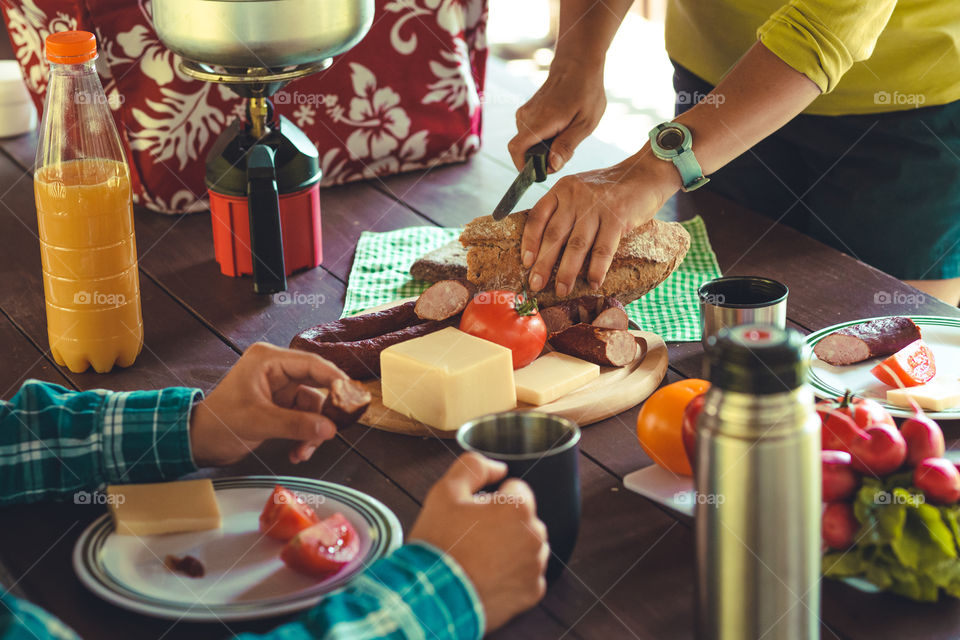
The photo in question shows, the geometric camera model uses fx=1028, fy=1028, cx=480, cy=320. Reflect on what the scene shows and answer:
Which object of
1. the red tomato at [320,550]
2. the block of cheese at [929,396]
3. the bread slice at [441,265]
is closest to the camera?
the red tomato at [320,550]

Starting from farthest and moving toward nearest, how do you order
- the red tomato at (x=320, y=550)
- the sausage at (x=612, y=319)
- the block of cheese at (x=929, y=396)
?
1. the sausage at (x=612, y=319)
2. the block of cheese at (x=929, y=396)
3. the red tomato at (x=320, y=550)

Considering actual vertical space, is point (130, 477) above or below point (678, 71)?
below

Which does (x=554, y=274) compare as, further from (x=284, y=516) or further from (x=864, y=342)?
(x=284, y=516)

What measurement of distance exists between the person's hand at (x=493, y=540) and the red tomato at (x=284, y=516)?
0.53ft

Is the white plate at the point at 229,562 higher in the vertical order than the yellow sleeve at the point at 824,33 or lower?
lower

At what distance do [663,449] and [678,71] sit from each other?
115cm

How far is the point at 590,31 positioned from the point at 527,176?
393 millimetres

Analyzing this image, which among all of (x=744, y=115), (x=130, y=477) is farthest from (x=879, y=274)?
(x=130, y=477)

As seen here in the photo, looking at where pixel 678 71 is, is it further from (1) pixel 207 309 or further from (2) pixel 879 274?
(1) pixel 207 309

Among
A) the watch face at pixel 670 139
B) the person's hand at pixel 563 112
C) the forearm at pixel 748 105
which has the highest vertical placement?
the forearm at pixel 748 105

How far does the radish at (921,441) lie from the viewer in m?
0.94

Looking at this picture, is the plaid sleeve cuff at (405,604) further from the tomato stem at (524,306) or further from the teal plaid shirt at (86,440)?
the tomato stem at (524,306)

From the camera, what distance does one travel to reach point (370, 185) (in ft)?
6.95

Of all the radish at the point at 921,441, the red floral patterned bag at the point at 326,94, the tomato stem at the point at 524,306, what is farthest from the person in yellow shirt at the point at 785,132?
the radish at the point at 921,441
